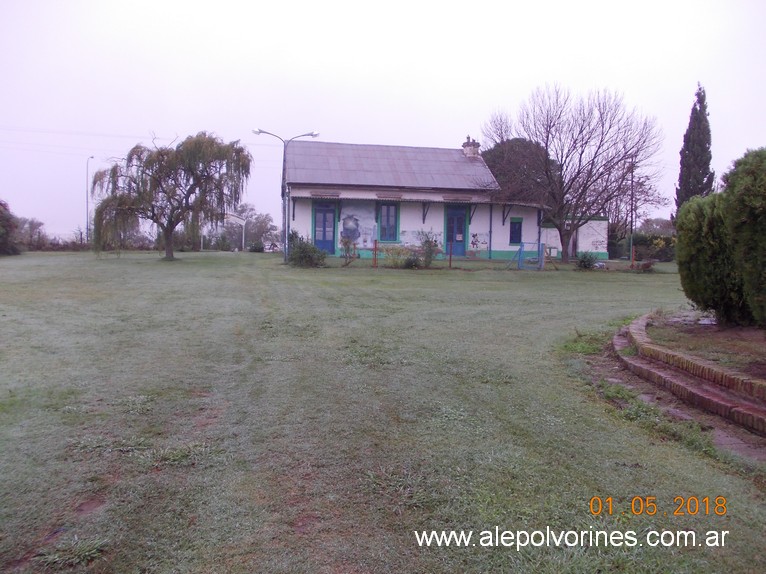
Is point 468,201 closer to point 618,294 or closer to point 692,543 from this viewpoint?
point 618,294

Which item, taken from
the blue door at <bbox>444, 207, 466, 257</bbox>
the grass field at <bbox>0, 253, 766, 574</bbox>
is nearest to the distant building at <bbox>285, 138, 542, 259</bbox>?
the blue door at <bbox>444, 207, 466, 257</bbox>

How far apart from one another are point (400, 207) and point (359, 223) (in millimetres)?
2511

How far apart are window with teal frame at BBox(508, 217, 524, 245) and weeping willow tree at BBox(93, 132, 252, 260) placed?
1535cm

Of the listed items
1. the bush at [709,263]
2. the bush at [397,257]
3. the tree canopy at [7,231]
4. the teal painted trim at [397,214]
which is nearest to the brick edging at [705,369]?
the bush at [709,263]

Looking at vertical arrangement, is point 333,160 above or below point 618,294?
above

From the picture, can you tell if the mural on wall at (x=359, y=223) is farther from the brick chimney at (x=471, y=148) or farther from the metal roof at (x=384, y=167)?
the brick chimney at (x=471, y=148)

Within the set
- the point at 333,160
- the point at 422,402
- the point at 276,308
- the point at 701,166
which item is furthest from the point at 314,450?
the point at 701,166

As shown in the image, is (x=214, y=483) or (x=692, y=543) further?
(x=214, y=483)

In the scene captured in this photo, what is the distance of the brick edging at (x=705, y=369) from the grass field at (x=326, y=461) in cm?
70

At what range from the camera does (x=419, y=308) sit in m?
11.3

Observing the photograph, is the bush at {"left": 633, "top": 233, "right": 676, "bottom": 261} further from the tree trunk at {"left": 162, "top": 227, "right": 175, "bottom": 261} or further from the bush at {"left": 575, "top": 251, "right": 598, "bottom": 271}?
the tree trunk at {"left": 162, "top": 227, "right": 175, "bottom": 261}

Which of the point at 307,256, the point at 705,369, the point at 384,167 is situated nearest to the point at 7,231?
the point at 307,256

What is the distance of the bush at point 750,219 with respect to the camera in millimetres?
4340

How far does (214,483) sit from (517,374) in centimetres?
349
